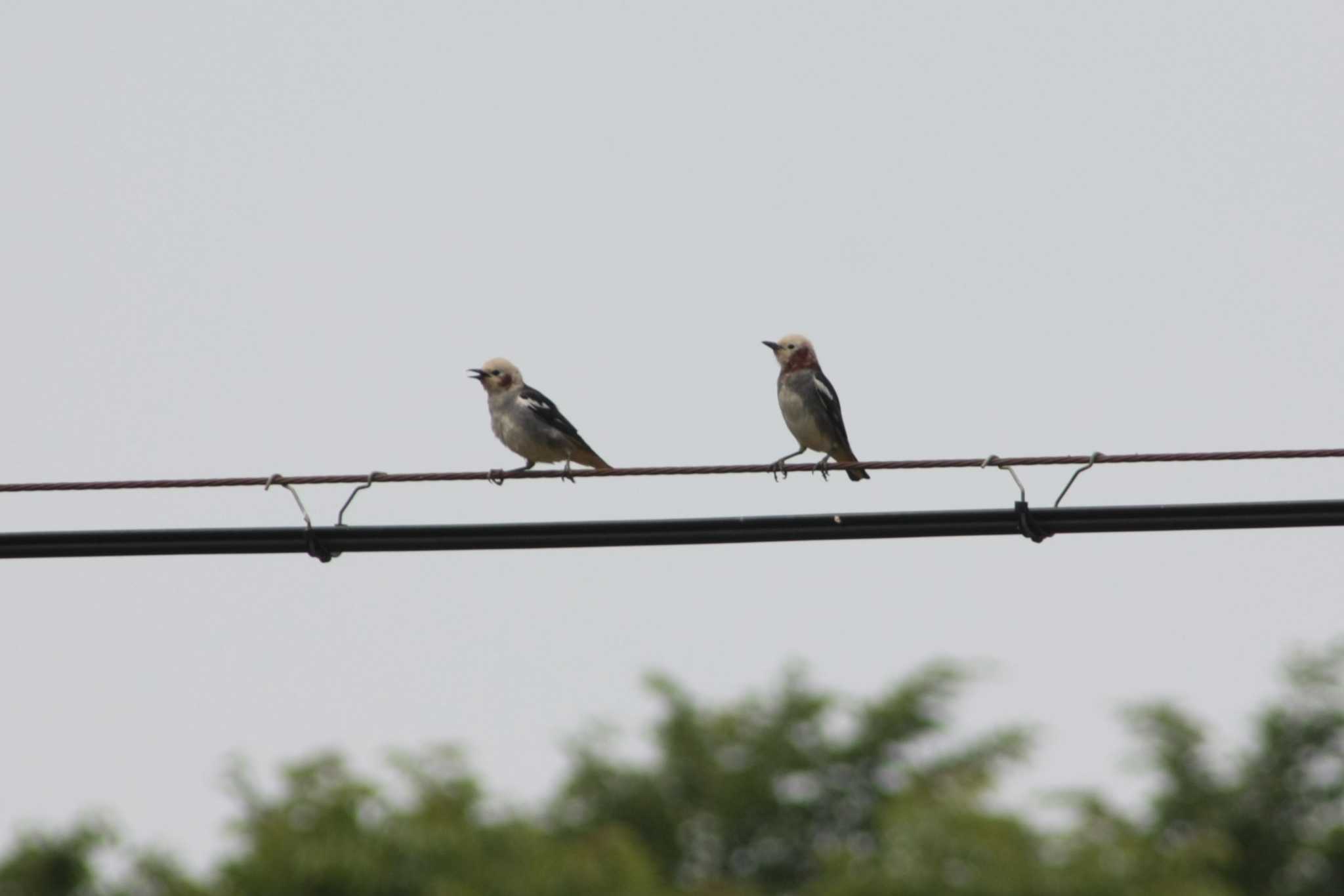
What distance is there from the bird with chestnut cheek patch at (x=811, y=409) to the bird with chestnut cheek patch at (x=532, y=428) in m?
1.29

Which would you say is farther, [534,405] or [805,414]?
[534,405]

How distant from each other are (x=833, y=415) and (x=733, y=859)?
54.6ft

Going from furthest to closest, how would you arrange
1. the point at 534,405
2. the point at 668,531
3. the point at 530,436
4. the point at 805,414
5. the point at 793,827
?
the point at 793,827, the point at 534,405, the point at 530,436, the point at 805,414, the point at 668,531

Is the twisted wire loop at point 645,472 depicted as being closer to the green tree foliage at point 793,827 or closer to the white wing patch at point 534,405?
the white wing patch at point 534,405

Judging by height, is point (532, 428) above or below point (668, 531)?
above

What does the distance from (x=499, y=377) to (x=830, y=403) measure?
2345 millimetres

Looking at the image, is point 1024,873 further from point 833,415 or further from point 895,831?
point 833,415

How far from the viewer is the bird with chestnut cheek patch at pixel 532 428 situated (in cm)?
1281

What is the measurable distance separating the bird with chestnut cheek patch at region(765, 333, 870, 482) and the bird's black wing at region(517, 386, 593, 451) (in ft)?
4.53

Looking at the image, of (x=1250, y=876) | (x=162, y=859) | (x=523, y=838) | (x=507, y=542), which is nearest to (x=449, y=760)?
(x=523, y=838)

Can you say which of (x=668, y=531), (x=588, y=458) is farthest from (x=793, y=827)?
(x=668, y=531)

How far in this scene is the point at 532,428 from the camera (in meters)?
12.8

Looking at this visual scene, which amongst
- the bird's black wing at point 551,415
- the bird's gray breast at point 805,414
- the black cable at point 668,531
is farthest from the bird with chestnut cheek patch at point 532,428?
the black cable at point 668,531

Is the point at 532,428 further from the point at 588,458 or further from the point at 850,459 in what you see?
the point at 850,459
